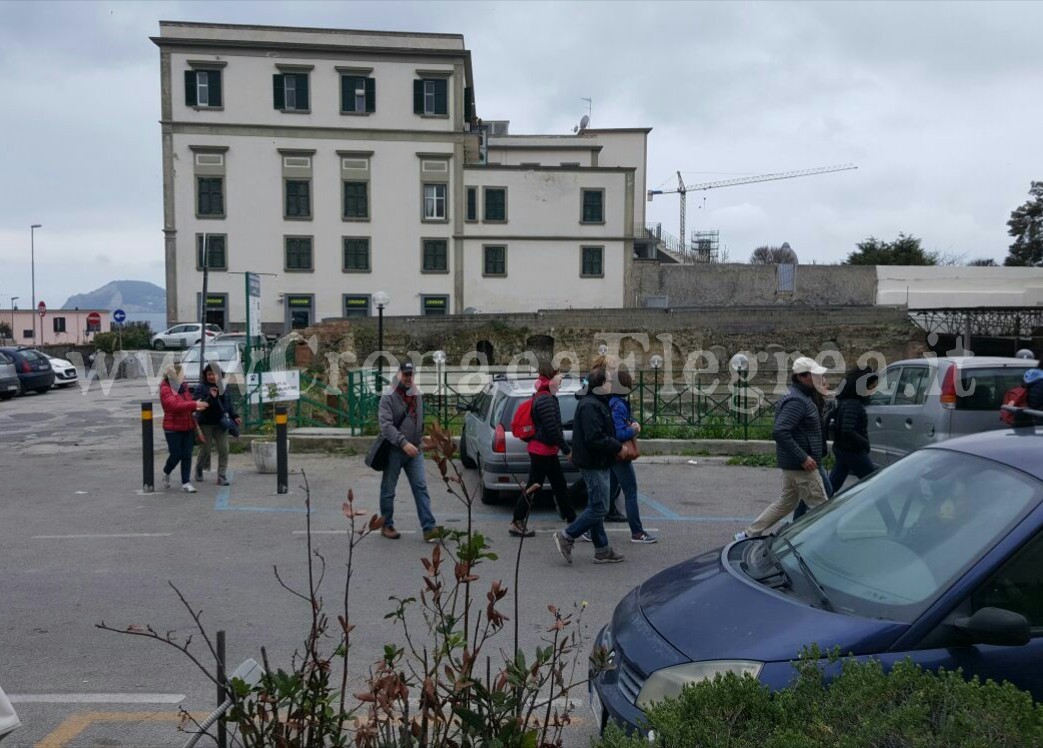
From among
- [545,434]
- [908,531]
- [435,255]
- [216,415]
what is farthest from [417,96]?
[908,531]

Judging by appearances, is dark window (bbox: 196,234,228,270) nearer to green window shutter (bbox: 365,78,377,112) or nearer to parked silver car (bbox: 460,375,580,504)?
green window shutter (bbox: 365,78,377,112)

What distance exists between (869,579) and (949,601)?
0.49 metres

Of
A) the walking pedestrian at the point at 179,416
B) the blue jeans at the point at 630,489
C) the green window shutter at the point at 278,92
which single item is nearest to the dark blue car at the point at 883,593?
the blue jeans at the point at 630,489

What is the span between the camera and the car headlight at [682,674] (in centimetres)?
353

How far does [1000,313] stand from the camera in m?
35.8

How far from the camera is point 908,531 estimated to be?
4.23 m

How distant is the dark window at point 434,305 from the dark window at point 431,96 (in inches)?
400

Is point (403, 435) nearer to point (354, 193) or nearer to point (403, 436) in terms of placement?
point (403, 436)

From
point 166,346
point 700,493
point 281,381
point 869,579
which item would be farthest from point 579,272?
point 869,579

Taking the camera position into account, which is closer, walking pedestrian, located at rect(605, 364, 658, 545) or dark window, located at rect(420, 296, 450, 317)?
walking pedestrian, located at rect(605, 364, 658, 545)

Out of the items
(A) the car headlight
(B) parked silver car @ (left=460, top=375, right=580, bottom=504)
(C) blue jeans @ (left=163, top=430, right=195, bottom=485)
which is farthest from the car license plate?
(C) blue jeans @ (left=163, top=430, right=195, bottom=485)

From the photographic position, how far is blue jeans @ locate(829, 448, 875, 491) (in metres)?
9.19

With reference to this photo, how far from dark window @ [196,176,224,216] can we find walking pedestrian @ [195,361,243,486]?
39.2 meters

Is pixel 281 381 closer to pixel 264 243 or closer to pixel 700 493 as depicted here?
pixel 700 493
